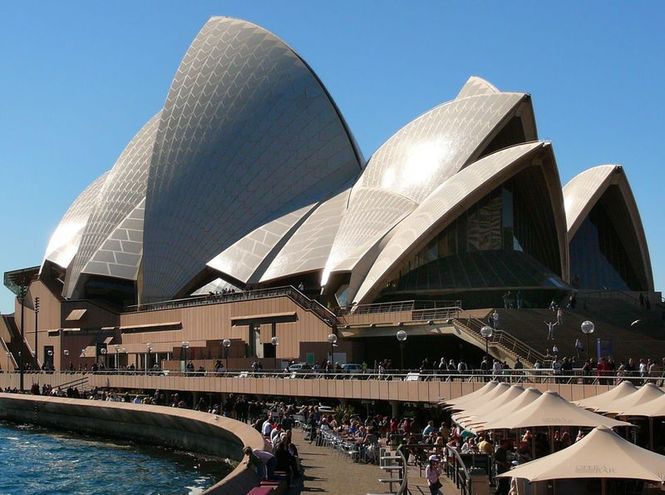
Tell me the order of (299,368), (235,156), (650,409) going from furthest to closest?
(235,156) < (299,368) < (650,409)

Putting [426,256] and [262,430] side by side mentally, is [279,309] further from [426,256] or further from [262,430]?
[262,430]

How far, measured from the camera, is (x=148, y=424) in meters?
34.9

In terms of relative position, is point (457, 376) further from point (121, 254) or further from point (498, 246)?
point (121, 254)

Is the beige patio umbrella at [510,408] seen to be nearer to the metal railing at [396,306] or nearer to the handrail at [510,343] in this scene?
the handrail at [510,343]

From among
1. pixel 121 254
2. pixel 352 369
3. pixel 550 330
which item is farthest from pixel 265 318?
pixel 550 330

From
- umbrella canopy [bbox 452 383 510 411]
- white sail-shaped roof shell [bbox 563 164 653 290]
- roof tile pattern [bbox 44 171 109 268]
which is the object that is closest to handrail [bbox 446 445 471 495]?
umbrella canopy [bbox 452 383 510 411]

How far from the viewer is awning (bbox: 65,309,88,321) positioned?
6278 centimetres

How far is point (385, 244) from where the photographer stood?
47000 millimetres

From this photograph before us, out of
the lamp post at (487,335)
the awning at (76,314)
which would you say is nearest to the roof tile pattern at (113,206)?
the awning at (76,314)

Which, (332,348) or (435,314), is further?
(332,348)

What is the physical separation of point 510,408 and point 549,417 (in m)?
1.54

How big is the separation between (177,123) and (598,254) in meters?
26.4

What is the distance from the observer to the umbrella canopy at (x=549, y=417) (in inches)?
619

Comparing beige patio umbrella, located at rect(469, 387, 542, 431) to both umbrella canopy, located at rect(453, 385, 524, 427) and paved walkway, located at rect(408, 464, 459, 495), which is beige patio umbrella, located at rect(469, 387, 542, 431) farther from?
paved walkway, located at rect(408, 464, 459, 495)
